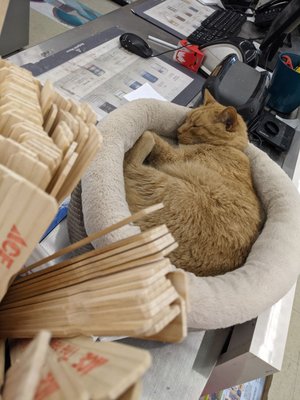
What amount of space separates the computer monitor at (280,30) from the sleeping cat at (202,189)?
0.61m

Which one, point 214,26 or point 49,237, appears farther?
point 214,26

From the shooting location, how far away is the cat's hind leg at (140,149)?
859 mm

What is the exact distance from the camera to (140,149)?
2.86 feet

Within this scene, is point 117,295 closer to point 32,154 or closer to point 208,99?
point 32,154

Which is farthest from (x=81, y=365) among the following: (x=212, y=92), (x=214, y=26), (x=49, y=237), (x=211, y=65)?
(x=214, y=26)

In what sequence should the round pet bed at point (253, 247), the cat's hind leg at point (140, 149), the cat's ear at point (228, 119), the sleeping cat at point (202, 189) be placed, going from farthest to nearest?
the cat's ear at point (228, 119)
the cat's hind leg at point (140, 149)
the sleeping cat at point (202, 189)
the round pet bed at point (253, 247)

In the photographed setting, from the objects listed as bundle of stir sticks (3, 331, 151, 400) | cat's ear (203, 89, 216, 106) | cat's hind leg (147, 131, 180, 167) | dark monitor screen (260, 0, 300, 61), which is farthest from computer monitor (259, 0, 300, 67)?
bundle of stir sticks (3, 331, 151, 400)

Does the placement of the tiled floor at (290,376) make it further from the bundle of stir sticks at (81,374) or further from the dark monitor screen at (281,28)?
the bundle of stir sticks at (81,374)

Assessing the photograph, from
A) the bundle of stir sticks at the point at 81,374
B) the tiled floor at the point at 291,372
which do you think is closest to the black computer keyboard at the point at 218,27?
the tiled floor at the point at 291,372

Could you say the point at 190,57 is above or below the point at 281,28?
below

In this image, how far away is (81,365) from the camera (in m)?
0.23

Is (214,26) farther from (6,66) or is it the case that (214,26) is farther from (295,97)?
(6,66)

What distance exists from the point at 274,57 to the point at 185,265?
3.97ft

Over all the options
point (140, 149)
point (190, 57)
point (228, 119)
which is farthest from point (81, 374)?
point (190, 57)
